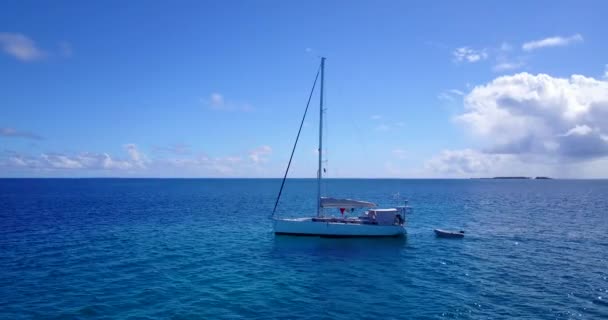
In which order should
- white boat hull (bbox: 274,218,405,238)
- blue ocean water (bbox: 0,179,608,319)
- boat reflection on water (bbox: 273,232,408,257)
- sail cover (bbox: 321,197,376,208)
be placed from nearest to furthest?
1. blue ocean water (bbox: 0,179,608,319)
2. boat reflection on water (bbox: 273,232,408,257)
3. white boat hull (bbox: 274,218,405,238)
4. sail cover (bbox: 321,197,376,208)

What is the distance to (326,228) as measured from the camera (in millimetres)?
44031

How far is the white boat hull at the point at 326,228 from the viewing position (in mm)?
43938

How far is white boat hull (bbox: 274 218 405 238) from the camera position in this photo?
43.9 meters

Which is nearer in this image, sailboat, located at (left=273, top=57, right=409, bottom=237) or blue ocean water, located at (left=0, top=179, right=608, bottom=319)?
blue ocean water, located at (left=0, top=179, right=608, bottom=319)

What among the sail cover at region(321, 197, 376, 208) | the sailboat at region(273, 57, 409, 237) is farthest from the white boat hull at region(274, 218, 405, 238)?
the sail cover at region(321, 197, 376, 208)

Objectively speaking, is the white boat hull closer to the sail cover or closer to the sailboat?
the sailboat

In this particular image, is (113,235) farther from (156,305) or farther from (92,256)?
(156,305)

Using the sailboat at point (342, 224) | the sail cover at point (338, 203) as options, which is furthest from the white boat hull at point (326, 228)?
the sail cover at point (338, 203)

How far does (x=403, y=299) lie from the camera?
78.9 feet

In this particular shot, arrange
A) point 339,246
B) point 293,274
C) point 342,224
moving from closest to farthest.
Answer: point 293,274, point 339,246, point 342,224

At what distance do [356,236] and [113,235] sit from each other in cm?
2840

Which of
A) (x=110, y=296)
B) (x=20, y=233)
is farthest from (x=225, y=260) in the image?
(x=20, y=233)

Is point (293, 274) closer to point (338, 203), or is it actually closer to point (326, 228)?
point (326, 228)

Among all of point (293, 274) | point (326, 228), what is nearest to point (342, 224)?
point (326, 228)
